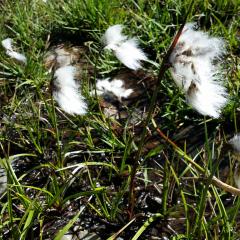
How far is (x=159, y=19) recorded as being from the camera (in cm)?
276

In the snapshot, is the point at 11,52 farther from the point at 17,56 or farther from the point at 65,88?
the point at 65,88

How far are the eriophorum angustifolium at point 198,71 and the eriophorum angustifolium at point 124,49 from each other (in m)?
0.32

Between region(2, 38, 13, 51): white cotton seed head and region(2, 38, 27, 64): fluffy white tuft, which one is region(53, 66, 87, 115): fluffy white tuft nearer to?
region(2, 38, 27, 64): fluffy white tuft

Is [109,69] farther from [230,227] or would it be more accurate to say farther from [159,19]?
[230,227]

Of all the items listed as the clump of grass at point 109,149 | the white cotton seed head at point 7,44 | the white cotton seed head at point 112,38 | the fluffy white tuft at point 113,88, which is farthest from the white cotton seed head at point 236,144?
the white cotton seed head at point 7,44

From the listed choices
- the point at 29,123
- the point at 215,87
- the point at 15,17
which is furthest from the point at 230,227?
the point at 15,17

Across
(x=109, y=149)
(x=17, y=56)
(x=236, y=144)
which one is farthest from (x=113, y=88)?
(x=236, y=144)

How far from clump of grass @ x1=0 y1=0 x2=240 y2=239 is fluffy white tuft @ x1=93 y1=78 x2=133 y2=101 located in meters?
0.07

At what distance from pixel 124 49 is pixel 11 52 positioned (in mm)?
1212

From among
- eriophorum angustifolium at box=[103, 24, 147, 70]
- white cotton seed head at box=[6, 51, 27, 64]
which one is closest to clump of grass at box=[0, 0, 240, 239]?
white cotton seed head at box=[6, 51, 27, 64]

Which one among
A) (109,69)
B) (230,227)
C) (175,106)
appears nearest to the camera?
(230,227)

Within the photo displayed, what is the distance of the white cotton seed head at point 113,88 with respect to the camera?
2466 millimetres

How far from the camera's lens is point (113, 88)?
2.50m

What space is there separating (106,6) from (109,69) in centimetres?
46
